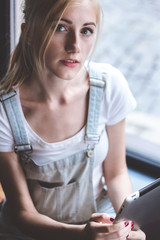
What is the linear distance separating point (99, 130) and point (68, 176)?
189 mm

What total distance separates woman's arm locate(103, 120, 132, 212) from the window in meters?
0.78

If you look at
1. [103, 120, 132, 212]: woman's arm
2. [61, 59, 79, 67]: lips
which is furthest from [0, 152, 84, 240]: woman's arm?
[61, 59, 79, 67]: lips

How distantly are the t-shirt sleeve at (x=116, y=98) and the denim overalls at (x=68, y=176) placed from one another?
3cm

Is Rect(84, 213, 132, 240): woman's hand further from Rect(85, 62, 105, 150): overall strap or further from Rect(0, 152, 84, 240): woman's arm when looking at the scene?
Rect(85, 62, 105, 150): overall strap

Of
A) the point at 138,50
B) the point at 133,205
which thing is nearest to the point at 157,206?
the point at 133,205

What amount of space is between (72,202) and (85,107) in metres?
0.33

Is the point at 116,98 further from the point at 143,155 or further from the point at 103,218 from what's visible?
the point at 143,155

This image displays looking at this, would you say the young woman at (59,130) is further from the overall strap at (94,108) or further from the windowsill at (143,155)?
the windowsill at (143,155)

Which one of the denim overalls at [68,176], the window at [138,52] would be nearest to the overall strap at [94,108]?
the denim overalls at [68,176]

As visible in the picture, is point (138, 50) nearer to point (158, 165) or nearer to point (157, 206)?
point (158, 165)

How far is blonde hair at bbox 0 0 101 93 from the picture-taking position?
865mm

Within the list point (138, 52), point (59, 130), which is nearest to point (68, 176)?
point (59, 130)

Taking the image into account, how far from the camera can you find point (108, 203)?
122 cm

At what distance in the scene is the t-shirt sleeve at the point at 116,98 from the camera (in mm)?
1071
